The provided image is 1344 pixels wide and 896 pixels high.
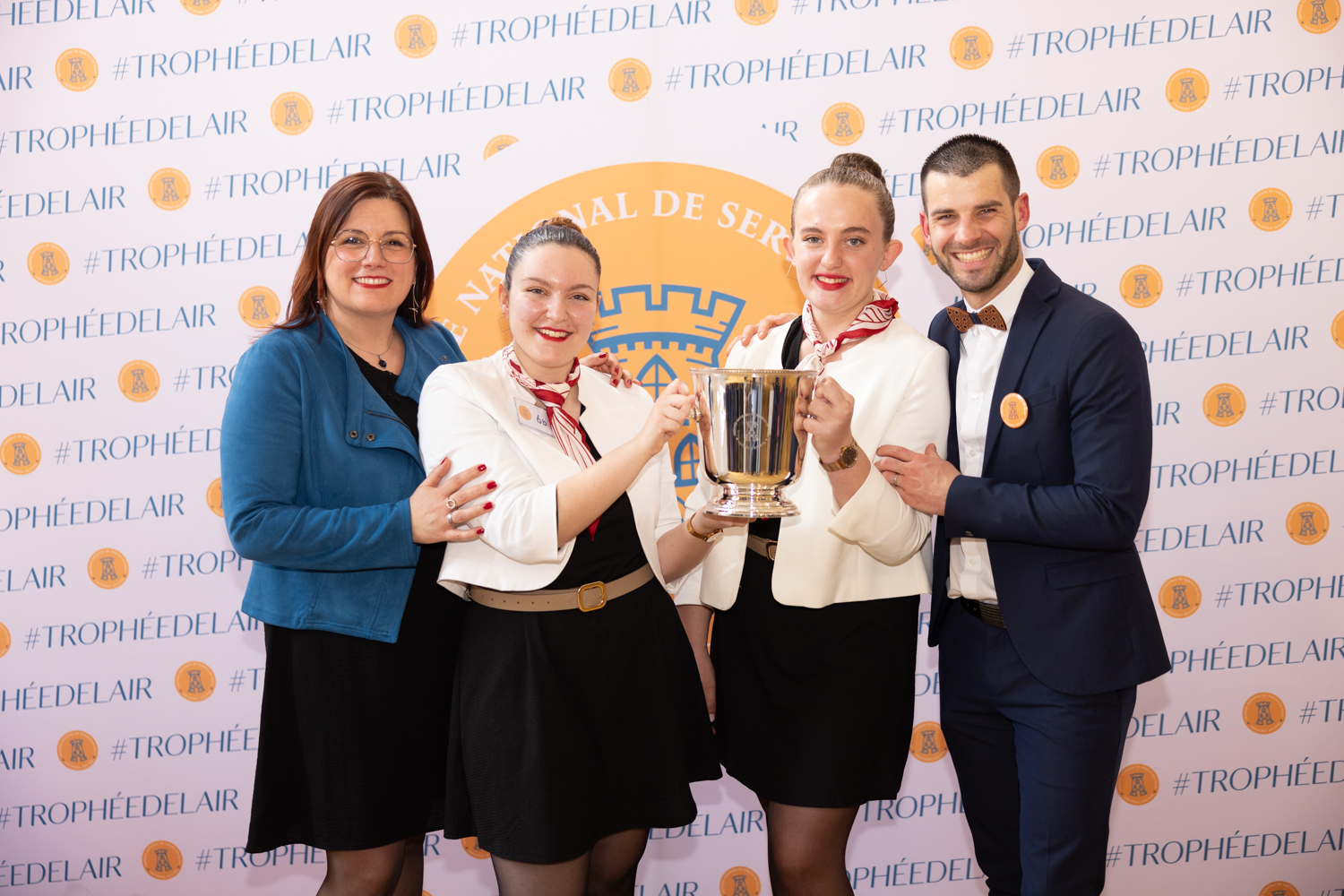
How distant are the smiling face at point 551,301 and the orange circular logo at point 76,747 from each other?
2.90 metres

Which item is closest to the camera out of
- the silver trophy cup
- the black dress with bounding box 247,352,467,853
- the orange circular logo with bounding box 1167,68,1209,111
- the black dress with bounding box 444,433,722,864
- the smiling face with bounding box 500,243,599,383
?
the silver trophy cup

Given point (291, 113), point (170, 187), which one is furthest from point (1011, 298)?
point (170, 187)

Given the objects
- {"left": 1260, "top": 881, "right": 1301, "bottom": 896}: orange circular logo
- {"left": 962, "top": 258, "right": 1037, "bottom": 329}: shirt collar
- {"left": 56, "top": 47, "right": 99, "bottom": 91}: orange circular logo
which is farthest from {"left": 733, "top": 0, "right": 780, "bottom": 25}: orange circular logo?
{"left": 1260, "top": 881, "right": 1301, "bottom": 896}: orange circular logo

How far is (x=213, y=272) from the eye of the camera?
3.47m

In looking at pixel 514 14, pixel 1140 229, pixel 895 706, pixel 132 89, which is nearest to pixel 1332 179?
pixel 1140 229

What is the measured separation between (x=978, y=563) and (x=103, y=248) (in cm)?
352

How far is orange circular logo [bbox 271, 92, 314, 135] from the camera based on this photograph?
3426mm

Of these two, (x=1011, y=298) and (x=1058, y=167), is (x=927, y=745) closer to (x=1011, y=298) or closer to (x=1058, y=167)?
(x=1011, y=298)

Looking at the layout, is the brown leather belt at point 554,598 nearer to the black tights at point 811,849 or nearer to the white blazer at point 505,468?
the white blazer at point 505,468

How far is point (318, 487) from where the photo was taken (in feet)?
7.30

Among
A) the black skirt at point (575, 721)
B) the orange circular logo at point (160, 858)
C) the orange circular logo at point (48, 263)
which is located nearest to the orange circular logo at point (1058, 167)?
the black skirt at point (575, 721)

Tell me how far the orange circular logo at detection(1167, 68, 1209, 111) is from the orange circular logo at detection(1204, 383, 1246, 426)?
1.12 m

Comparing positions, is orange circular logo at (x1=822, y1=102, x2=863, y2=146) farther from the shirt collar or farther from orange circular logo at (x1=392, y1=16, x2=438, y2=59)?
orange circular logo at (x1=392, y1=16, x2=438, y2=59)

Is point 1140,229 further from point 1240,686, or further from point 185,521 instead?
point 185,521
